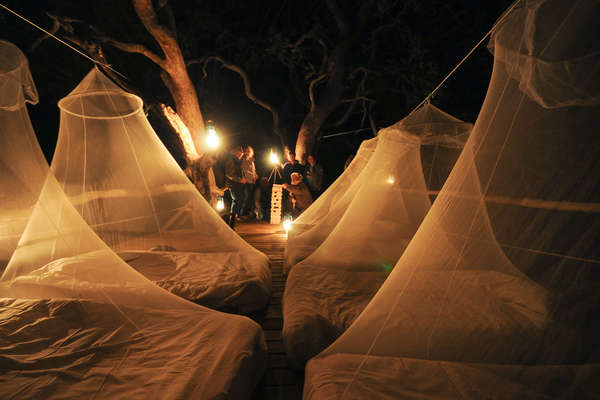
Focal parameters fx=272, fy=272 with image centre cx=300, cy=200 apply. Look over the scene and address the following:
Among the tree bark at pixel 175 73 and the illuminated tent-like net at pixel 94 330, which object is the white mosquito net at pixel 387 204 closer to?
the illuminated tent-like net at pixel 94 330

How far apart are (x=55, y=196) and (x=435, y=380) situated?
219cm

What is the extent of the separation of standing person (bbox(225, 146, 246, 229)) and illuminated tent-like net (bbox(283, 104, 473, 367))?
2.64 metres

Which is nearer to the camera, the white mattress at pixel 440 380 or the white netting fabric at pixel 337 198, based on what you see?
the white mattress at pixel 440 380

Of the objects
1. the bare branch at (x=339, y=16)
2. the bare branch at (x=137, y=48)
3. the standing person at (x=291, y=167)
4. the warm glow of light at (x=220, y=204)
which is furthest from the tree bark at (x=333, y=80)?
the bare branch at (x=137, y=48)

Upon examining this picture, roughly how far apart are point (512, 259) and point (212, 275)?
196 centimetres

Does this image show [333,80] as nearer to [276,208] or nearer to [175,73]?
[276,208]

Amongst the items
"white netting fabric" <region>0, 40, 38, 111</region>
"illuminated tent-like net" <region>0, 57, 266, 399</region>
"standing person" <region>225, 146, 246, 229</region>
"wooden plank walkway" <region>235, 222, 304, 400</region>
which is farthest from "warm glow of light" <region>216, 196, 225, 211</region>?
"white netting fabric" <region>0, 40, 38, 111</region>

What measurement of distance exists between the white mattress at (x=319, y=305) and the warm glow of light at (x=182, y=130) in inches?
121

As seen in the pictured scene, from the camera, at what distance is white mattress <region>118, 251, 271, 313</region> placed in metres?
1.99

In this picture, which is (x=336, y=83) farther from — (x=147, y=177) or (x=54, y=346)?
(x=54, y=346)

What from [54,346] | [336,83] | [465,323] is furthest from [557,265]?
[336,83]

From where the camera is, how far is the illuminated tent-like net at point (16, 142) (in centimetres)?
157

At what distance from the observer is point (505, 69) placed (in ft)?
3.81

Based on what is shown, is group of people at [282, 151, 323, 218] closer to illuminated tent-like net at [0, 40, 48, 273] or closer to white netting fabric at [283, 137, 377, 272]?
white netting fabric at [283, 137, 377, 272]
